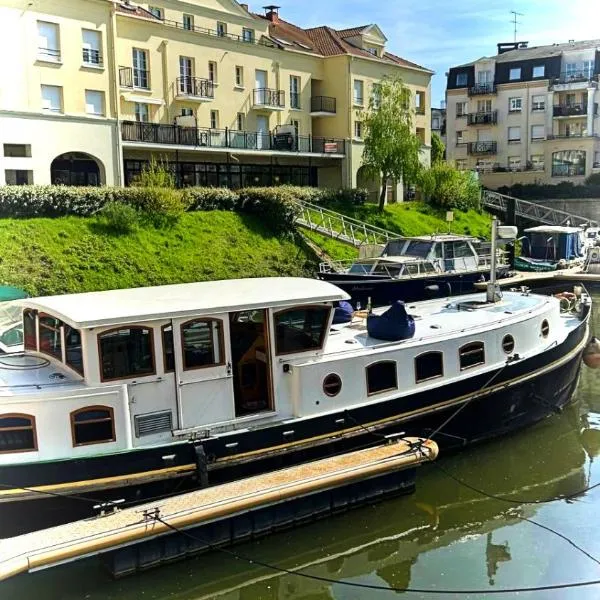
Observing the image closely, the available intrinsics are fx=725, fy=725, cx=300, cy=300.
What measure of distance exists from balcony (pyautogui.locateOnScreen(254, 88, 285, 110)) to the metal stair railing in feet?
49.4

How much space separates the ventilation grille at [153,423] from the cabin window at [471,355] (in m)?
5.35

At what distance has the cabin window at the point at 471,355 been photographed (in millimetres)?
12578

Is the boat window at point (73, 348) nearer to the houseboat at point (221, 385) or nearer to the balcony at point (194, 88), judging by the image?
the houseboat at point (221, 385)

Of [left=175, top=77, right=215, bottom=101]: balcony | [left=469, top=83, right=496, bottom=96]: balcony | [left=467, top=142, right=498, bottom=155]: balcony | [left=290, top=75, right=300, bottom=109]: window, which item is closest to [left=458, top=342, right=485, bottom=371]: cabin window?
[left=175, top=77, right=215, bottom=101]: balcony

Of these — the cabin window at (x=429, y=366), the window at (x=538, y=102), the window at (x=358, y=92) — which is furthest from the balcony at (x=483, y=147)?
the cabin window at (x=429, y=366)

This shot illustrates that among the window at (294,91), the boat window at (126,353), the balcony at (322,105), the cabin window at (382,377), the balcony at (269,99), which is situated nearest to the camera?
the boat window at (126,353)

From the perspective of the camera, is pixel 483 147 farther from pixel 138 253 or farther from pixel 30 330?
pixel 30 330

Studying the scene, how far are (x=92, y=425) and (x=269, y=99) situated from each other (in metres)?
32.8

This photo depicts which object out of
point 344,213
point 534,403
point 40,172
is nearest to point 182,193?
point 40,172

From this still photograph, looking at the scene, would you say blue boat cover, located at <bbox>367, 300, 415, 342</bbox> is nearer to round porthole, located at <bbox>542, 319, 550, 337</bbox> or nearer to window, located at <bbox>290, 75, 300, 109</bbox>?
round porthole, located at <bbox>542, 319, 550, 337</bbox>

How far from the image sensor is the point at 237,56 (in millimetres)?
37844

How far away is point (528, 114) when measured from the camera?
2232 inches

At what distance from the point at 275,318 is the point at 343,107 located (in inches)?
1352

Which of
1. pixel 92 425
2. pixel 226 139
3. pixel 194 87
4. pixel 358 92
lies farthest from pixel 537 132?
pixel 92 425
